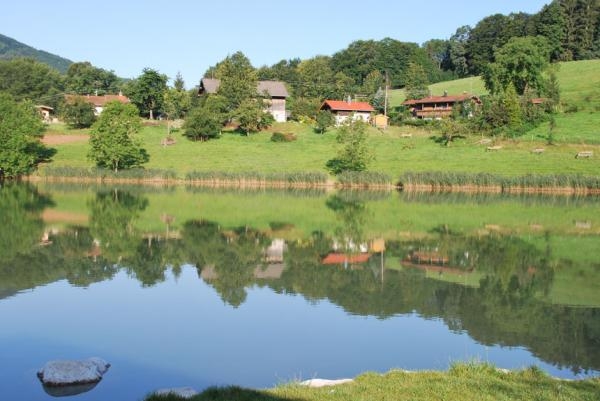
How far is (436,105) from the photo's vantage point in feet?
310

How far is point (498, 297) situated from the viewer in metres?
19.1

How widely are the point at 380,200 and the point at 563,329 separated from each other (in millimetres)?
33226

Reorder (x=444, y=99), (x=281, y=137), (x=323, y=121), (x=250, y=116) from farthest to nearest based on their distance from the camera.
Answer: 1. (x=444, y=99)
2. (x=250, y=116)
3. (x=323, y=121)
4. (x=281, y=137)

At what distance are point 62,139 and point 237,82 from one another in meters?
23.9

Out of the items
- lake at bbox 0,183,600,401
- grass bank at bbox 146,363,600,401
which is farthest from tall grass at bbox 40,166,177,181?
grass bank at bbox 146,363,600,401

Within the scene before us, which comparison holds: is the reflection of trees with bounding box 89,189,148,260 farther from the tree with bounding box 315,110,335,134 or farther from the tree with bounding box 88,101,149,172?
the tree with bounding box 315,110,335,134

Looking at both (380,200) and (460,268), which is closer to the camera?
(460,268)

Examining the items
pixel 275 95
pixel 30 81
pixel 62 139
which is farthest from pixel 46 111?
pixel 275 95

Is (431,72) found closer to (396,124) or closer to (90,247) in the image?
(396,124)

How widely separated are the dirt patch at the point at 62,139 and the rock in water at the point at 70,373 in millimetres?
68598

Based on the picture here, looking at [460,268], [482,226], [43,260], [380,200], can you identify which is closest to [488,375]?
[460,268]

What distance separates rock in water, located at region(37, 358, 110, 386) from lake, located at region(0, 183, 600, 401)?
20 cm

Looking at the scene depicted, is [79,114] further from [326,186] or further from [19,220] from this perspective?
[19,220]

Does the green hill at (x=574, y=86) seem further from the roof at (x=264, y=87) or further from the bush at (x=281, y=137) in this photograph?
the bush at (x=281, y=137)
